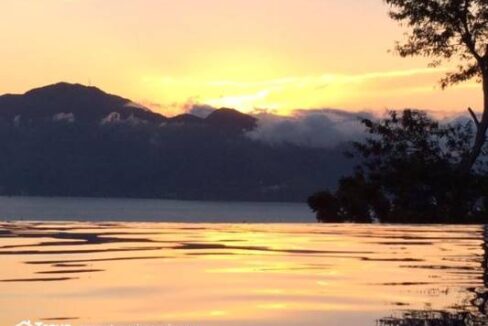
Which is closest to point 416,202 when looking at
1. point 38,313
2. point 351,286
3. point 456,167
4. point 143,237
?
point 456,167

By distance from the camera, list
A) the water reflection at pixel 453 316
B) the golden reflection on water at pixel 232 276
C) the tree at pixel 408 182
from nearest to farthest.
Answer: the water reflection at pixel 453 316
the golden reflection on water at pixel 232 276
the tree at pixel 408 182

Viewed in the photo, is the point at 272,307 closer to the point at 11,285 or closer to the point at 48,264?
the point at 11,285

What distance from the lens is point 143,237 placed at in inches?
713

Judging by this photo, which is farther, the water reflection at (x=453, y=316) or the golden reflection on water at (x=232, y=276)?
the golden reflection on water at (x=232, y=276)

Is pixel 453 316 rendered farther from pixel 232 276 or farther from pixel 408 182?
pixel 408 182

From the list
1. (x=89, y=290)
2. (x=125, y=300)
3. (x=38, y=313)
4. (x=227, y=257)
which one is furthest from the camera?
(x=227, y=257)

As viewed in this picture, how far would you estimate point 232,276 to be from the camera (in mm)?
11875

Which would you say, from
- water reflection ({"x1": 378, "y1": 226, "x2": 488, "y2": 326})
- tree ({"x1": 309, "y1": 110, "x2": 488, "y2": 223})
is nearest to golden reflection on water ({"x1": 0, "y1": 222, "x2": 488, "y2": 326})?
water reflection ({"x1": 378, "y1": 226, "x2": 488, "y2": 326})

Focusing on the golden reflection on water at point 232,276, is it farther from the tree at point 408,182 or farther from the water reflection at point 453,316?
the tree at point 408,182

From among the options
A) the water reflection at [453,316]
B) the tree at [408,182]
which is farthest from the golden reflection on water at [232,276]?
the tree at [408,182]

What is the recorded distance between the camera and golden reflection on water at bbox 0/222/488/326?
9148 mm

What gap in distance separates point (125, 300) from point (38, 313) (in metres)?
1.10

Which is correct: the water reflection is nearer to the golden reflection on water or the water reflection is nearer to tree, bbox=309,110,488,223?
the golden reflection on water

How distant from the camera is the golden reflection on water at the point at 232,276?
9148mm
